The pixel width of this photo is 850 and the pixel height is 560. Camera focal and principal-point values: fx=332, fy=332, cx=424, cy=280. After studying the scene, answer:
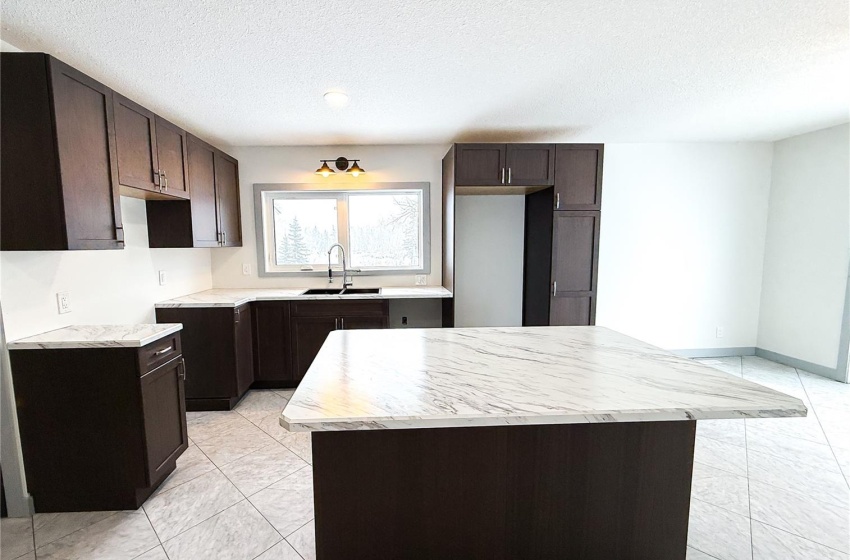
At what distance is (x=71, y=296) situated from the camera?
6.47ft

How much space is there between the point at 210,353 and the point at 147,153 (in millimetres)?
1544

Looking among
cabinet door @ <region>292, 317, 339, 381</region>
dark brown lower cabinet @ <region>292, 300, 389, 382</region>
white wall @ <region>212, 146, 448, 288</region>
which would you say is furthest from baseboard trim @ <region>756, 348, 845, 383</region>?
cabinet door @ <region>292, 317, 339, 381</region>

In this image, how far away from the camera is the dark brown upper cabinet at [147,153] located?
2.01 m

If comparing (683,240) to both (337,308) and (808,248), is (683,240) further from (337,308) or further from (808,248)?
(337,308)

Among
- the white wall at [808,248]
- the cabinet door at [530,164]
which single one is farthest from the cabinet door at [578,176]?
the white wall at [808,248]

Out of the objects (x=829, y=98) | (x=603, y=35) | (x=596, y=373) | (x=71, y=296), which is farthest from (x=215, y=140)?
(x=829, y=98)

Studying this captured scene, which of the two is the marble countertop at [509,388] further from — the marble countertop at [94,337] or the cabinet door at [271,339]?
the cabinet door at [271,339]

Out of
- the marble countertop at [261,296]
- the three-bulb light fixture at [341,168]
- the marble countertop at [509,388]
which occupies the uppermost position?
the three-bulb light fixture at [341,168]

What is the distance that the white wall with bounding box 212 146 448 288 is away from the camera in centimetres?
352

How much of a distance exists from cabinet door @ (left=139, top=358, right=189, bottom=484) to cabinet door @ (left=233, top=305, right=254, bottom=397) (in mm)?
702

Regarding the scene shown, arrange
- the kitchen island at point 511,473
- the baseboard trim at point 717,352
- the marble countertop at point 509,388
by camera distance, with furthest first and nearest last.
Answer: the baseboard trim at point 717,352 → the kitchen island at point 511,473 → the marble countertop at point 509,388

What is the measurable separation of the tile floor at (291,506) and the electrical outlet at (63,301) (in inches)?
41.9

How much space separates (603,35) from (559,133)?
1.61 m

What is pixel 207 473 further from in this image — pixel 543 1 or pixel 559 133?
pixel 559 133
